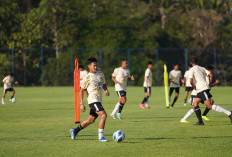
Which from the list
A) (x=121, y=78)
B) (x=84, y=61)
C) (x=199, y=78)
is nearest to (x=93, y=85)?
(x=199, y=78)

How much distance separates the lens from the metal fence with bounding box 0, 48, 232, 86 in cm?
4035

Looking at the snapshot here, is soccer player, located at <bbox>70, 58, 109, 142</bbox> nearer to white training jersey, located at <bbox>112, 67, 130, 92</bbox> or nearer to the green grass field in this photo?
the green grass field

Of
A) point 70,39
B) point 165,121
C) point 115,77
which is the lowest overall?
point 165,121

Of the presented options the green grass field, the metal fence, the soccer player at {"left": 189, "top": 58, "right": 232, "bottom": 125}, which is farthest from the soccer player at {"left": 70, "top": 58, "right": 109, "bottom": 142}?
the metal fence

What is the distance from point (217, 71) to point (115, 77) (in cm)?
2695

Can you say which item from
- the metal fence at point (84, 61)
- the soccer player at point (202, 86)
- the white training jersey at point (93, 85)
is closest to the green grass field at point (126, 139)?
the soccer player at point (202, 86)

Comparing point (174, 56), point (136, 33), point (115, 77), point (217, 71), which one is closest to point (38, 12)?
point (136, 33)

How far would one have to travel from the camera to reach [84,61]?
4128 centimetres

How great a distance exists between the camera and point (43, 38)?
43.9 metres

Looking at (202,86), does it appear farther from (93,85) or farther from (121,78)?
(121,78)

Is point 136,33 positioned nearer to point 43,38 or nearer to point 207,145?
point 43,38

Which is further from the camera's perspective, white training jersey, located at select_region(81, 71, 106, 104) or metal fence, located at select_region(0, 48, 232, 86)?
metal fence, located at select_region(0, 48, 232, 86)

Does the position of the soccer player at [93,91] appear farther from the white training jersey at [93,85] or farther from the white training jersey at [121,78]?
the white training jersey at [121,78]

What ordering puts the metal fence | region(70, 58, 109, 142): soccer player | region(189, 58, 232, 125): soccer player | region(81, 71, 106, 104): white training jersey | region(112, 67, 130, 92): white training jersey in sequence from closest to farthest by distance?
region(70, 58, 109, 142): soccer player, region(81, 71, 106, 104): white training jersey, region(189, 58, 232, 125): soccer player, region(112, 67, 130, 92): white training jersey, the metal fence
